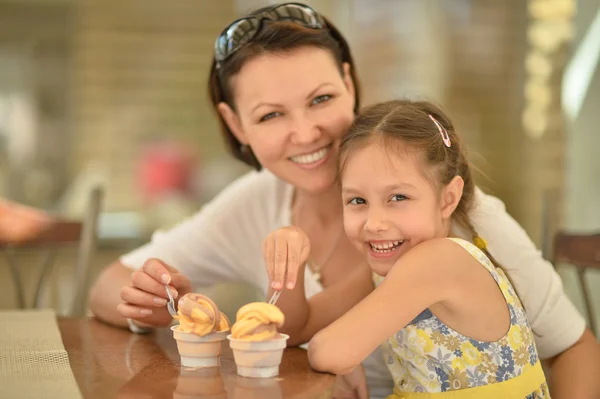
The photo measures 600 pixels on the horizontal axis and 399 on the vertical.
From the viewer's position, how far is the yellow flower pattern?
1434mm

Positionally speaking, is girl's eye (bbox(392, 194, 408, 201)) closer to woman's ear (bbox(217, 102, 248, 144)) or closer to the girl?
the girl

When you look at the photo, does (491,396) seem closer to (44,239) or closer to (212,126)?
(44,239)

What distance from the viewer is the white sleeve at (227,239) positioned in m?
2.07

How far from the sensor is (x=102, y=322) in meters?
1.82

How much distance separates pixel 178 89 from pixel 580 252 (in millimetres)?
5228

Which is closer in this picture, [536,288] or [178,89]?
[536,288]

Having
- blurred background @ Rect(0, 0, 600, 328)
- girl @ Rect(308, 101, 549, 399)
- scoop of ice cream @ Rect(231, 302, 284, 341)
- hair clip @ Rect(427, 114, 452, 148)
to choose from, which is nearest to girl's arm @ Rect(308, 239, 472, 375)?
girl @ Rect(308, 101, 549, 399)

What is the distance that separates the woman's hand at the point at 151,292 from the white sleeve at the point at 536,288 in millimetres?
647

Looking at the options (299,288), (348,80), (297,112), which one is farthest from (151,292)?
(348,80)

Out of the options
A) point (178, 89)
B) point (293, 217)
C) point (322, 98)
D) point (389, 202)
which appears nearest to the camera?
point (389, 202)

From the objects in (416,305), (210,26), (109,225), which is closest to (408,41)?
(210,26)

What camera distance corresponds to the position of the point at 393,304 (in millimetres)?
1305

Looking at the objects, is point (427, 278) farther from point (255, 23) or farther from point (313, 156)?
point (255, 23)

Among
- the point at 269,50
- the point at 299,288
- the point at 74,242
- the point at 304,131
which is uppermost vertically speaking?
the point at 269,50
